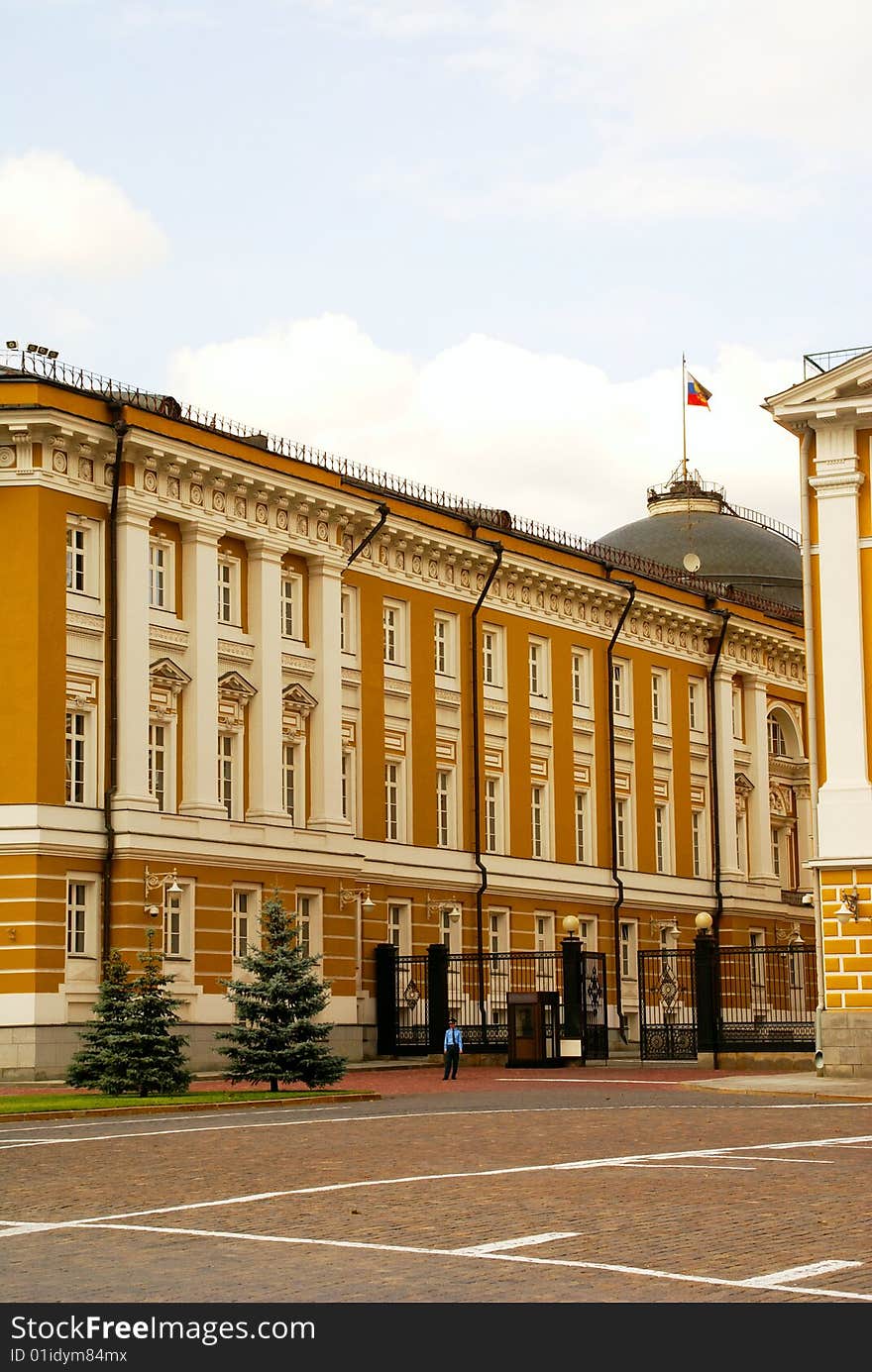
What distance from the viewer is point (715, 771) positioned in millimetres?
64188

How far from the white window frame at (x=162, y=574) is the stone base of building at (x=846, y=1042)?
1681 cm

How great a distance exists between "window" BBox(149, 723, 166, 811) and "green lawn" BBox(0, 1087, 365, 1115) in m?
10.5

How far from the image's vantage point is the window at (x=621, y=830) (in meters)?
59.9

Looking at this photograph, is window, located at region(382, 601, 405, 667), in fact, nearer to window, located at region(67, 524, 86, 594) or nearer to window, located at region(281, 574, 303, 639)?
window, located at region(281, 574, 303, 639)

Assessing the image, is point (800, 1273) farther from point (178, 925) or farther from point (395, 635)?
point (395, 635)

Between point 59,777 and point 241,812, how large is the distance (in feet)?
19.6

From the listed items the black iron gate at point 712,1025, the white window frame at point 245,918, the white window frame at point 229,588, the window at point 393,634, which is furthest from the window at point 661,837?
the white window frame at point 229,588

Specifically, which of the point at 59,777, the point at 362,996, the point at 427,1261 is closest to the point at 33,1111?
the point at 59,777

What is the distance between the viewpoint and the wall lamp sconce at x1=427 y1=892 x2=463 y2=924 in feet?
171

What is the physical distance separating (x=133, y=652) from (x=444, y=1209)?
2892 centimetres

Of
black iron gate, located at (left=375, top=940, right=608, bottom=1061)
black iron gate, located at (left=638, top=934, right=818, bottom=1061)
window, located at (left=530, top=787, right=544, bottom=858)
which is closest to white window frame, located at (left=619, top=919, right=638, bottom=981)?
black iron gate, located at (left=638, top=934, right=818, bottom=1061)

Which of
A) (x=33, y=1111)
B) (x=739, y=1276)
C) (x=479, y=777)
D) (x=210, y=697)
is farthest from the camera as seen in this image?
(x=479, y=777)

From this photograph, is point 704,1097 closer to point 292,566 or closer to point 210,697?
point 210,697

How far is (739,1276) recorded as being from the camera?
11102 mm
